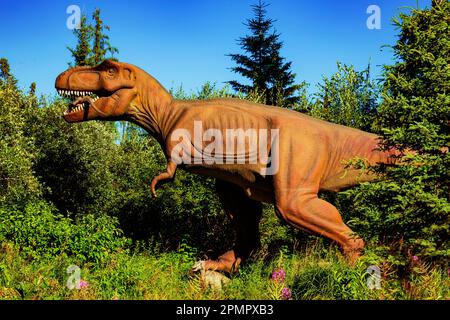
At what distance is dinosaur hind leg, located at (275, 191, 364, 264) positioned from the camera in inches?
233

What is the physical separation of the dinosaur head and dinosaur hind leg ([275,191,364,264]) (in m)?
2.61

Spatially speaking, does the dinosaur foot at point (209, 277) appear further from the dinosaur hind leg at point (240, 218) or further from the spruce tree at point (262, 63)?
the spruce tree at point (262, 63)

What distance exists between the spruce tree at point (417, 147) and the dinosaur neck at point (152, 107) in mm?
3029

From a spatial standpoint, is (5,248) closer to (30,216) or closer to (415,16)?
(30,216)

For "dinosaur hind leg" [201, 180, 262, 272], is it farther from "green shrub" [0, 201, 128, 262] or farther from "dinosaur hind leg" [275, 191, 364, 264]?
"green shrub" [0, 201, 128, 262]

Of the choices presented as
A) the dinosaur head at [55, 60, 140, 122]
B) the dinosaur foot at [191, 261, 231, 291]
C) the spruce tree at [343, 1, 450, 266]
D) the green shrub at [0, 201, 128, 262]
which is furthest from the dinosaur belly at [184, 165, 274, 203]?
the green shrub at [0, 201, 128, 262]

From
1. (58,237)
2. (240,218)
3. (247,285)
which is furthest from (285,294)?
(58,237)

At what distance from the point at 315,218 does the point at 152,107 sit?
2757 millimetres

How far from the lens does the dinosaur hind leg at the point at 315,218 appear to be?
5910mm

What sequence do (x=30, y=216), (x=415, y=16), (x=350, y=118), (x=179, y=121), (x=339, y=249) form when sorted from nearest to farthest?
1. (x=415, y=16)
2. (x=339, y=249)
3. (x=179, y=121)
4. (x=30, y=216)
5. (x=350, y=118)

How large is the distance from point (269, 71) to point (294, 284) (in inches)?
957

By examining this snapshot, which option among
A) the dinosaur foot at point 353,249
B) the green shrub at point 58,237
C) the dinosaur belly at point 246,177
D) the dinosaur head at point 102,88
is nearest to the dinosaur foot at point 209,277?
the dinosaur belly at point 246,177

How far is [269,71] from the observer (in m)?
28.6
